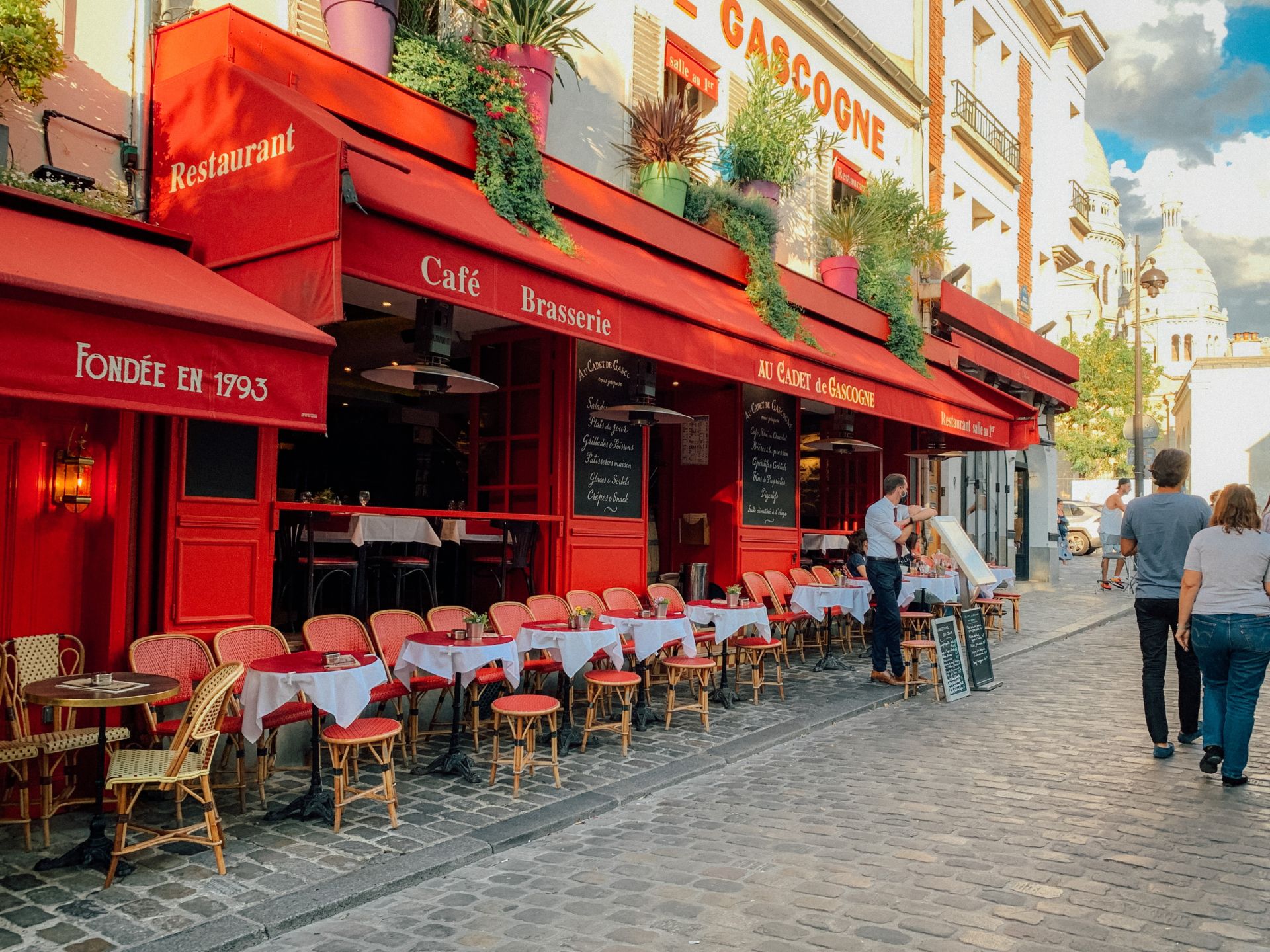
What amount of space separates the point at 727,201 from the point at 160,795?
26.3 ft

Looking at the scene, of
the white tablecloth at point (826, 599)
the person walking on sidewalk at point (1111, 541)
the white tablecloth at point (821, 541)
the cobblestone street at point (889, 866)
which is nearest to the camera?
the cobblestone street at point (889, 866)

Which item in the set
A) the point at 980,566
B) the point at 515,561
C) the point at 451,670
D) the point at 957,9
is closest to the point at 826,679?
the point at 980,566

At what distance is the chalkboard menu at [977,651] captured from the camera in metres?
8.92

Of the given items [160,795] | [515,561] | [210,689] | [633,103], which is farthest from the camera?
[633,103]

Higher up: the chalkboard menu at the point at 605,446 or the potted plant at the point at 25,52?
the potted plant at the point at 25,52

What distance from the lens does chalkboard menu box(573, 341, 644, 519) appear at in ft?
28.8

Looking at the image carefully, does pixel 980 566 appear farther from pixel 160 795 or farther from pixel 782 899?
pixel 160 795

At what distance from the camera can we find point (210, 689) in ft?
14.6

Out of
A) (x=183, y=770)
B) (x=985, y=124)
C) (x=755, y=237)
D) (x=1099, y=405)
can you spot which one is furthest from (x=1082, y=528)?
(x=183, y=770)

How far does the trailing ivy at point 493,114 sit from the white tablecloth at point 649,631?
285 centimetres

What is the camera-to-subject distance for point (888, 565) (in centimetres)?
911

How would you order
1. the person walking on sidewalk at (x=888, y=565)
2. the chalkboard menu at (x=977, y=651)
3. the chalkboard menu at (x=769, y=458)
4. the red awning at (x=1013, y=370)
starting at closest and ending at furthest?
the chalkboard menu at (x=977, y=651) → the person walking on sidewalk at (x=888, y=565) → the chalkboard menu at (x=769, y=458) → the red awning at (x=1013, y=370)

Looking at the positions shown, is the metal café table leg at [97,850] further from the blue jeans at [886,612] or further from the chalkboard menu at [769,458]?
the chalkboard menu at [769,458]

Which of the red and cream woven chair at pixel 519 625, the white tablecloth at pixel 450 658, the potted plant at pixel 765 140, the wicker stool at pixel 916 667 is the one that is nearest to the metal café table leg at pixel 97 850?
the white tablecloth at pixel 450 658
